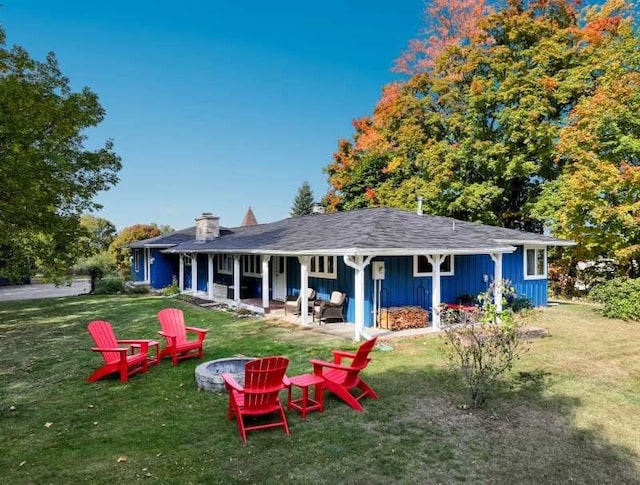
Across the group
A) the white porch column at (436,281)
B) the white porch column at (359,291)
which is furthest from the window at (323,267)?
the white porch column at (436,281)

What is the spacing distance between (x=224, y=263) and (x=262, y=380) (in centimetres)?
1708

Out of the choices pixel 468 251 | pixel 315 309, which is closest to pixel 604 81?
pixel 468 251

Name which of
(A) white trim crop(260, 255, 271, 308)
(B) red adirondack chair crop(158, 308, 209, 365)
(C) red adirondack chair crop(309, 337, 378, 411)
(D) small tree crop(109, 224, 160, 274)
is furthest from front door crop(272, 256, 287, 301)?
(D) small tree crop(109, 224, 160, 274)

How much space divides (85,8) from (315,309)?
13.6 metres

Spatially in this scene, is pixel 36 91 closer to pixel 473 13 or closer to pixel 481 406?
pixel 481 406

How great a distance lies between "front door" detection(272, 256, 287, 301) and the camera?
1697cm

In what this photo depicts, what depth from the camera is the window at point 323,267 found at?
1380 cm

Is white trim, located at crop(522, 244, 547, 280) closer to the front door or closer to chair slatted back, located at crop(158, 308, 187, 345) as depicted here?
the front door

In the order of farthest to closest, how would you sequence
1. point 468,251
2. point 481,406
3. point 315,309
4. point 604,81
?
point 604,81 → point 315,309 → point 468,251 → point 481,406

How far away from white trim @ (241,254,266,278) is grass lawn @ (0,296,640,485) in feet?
30.5

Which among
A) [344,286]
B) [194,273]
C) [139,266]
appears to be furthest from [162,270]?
[344,286]

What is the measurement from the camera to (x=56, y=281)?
1268 centimetres

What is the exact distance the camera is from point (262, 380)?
5.21 m

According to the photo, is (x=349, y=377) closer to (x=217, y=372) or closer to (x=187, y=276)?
(x=217, y=372)
